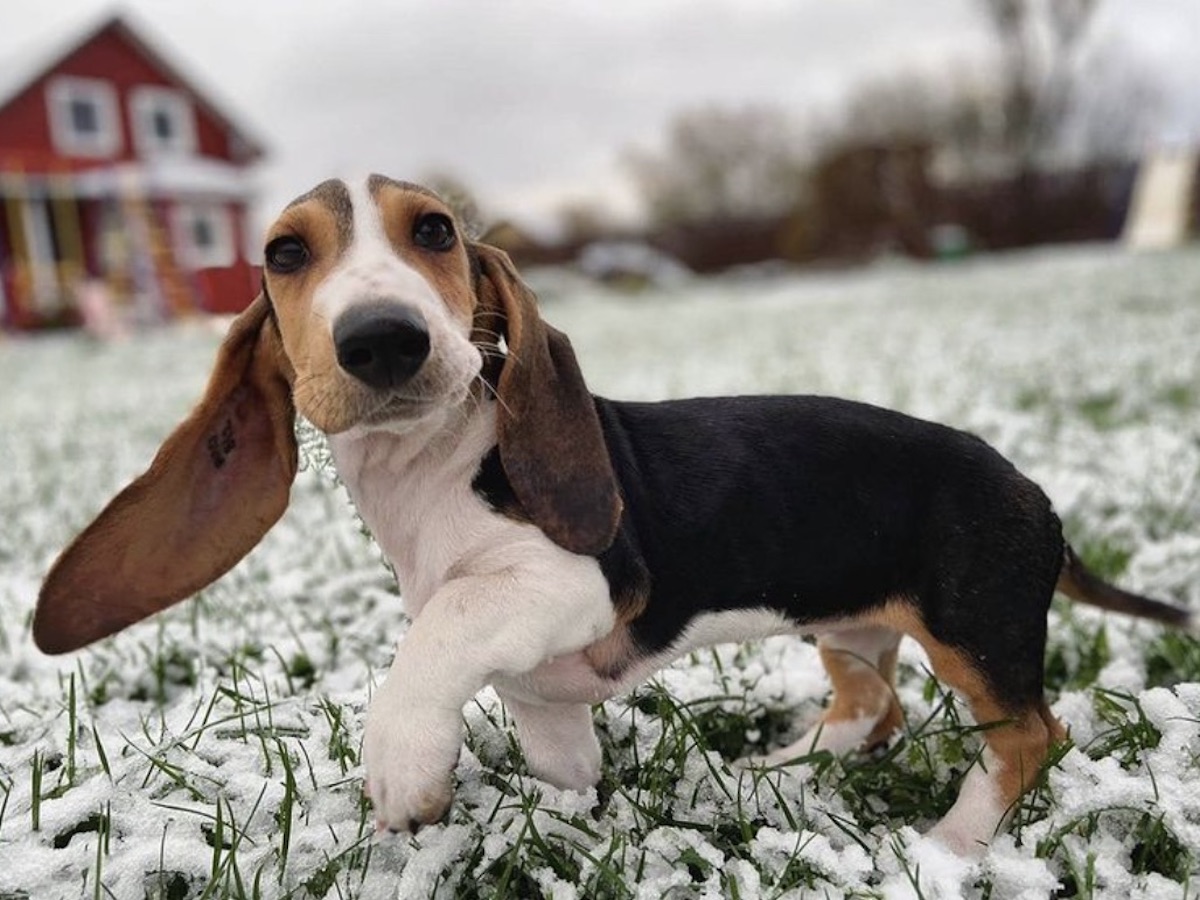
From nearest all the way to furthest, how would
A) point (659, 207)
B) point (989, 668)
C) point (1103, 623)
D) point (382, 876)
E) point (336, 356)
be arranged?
point (336, 356) < point (382, 876) < point (989, 668) < point (1103, 623) < point (659, 207)

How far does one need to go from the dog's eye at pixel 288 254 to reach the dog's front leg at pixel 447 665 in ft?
2.03

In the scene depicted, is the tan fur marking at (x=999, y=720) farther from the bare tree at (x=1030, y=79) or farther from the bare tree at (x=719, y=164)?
the bare tree at (x=719, y=164)

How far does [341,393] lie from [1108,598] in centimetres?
177

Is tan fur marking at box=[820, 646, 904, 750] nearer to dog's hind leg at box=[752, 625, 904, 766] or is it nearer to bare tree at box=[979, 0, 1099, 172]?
dog's hind leg at box=[752, 625, 904, 766]

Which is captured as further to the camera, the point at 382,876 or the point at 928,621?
the point at 928,621

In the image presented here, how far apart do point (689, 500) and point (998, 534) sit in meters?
0.60

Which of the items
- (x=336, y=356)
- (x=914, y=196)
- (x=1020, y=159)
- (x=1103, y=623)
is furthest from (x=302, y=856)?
(x=1020, y=159)

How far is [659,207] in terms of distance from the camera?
5666 centimetres

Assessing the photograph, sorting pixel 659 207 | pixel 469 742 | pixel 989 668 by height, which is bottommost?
pixel 659 207

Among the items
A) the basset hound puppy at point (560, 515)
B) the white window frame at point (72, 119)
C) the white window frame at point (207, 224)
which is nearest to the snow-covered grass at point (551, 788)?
the basset hound puppy at point (560, 515)

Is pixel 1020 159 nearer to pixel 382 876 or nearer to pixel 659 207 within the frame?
pixel 659 207

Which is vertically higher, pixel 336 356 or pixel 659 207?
pixel 336 356

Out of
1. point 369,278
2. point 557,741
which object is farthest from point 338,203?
point 557,741

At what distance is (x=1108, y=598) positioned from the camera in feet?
8.00
